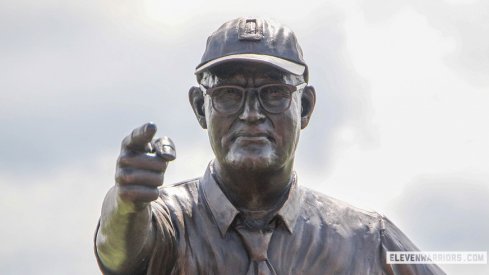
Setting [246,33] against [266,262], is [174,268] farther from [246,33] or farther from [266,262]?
[246,33]

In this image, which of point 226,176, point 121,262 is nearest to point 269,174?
point 226,176

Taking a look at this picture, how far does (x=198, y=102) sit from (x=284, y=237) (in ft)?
4.02

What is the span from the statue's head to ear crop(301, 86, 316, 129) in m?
0.21

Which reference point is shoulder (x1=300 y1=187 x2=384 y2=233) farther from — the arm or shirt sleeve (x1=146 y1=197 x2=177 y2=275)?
the arm

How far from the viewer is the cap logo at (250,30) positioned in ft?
47.3

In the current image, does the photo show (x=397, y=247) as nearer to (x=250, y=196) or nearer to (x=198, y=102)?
(x=250, y=196)

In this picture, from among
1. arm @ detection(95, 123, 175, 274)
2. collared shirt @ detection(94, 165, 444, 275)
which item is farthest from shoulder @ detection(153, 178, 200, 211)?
arm @ detection(95, 123, 175, 274)

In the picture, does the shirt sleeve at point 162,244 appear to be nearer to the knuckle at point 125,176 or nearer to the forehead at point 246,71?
the forehead at point 246,71

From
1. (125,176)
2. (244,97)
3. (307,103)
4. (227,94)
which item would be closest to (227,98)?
(227,94)

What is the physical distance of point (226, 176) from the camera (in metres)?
14.6

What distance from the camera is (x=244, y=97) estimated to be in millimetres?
14141

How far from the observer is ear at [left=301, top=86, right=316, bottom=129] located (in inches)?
582

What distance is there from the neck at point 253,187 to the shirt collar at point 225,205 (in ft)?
0.21

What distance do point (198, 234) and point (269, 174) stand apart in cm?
69
